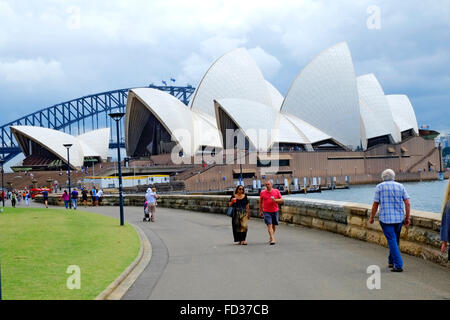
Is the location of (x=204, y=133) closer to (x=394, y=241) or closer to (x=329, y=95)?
(x=329, y=95)

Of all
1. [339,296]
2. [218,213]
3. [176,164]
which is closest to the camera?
[339,296]

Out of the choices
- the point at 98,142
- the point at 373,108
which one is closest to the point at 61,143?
the point at 98,142

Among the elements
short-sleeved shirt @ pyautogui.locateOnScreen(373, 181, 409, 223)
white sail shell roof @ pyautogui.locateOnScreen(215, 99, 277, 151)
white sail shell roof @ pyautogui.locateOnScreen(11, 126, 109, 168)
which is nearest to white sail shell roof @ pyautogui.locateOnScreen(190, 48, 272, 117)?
white sail shell roof @ pyautogui.locateOnScreen(215, 99, 277, 151)

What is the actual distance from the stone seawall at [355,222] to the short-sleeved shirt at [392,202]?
89cm

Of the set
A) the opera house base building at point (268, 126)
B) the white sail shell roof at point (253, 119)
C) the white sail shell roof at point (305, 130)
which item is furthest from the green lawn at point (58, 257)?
the white sail shell roof at point (305, 130)

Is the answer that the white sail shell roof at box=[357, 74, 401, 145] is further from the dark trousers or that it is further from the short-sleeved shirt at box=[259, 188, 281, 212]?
the dark trousers

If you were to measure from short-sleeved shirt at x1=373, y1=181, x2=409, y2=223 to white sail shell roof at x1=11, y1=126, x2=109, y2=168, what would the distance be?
81.7 metres

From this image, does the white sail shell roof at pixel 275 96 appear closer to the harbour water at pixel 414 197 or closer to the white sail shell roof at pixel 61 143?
the harbour water at pixel 414 197

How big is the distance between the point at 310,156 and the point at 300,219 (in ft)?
221

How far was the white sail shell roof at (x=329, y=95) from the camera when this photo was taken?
77938 mm

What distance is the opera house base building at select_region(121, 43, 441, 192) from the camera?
76.6m
